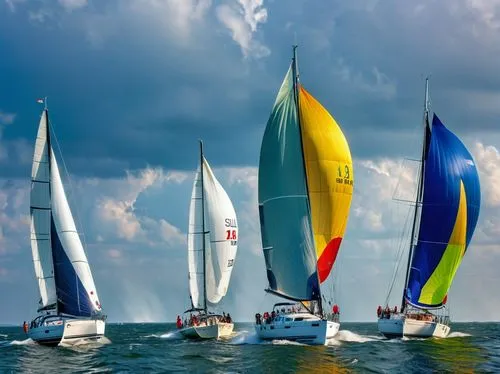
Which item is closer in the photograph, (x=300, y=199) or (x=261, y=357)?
(x=261, y=357)

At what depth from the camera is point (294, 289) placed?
5931 cm

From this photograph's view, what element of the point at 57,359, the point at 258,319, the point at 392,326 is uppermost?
the point at 258,319

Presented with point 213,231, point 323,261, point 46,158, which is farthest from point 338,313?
point 46,158

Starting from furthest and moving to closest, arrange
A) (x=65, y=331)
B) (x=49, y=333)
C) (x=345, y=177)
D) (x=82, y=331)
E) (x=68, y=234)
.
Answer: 1. (x=68, y=234)
2. (x=82, y=331)
3. (x=345, y=177)
4. (x=49, y=333)
5. (x=65, y=331)

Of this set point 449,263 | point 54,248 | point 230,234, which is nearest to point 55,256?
point 54,248

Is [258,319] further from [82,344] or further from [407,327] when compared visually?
[82,344]

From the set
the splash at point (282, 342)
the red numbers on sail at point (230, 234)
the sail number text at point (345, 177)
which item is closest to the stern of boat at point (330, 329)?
the splash at point (282, 342)

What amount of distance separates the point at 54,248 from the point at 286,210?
17705 millimetres

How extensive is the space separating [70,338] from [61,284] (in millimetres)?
4702

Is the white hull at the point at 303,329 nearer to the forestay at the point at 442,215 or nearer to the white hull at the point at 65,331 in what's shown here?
the forestay at the point at 442,215

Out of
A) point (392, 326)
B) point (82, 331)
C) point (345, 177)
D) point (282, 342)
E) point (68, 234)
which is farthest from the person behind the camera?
point (392, 326)

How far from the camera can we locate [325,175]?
197 feet

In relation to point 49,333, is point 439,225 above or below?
above

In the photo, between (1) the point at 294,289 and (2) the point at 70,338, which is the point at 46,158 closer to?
Result: (2) the point at 70,338
